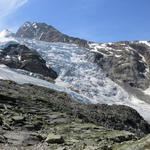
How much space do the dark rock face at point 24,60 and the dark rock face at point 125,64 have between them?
101 feet

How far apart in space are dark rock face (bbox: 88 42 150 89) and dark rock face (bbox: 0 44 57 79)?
1213 inches

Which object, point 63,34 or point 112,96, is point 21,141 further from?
point 63,34

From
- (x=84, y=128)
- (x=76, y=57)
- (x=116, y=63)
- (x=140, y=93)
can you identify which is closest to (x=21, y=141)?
(x=84, y=128)

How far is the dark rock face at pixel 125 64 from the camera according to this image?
12015 centimetres

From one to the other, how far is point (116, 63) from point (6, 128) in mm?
120304

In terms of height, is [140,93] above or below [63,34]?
below

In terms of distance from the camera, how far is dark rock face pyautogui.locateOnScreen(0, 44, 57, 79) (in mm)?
99312

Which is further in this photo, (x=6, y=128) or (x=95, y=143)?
(x=6, y=128)

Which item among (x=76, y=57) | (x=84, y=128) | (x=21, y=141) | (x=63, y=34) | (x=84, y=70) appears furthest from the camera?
(x=63, y=34)

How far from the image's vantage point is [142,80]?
11938 centimetres

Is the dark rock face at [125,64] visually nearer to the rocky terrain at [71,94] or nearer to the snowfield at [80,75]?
the rocky terrain at [71,94]

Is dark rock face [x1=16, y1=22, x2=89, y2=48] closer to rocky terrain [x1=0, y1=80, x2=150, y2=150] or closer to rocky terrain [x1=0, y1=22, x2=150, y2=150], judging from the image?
rocky terrain [x1=0, y1=22, x2=150, y2=150]

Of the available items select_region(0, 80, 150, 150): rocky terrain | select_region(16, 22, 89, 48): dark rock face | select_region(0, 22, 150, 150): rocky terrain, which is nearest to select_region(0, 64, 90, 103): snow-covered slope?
select_region(0, 22, 150, 150): rocky terrain

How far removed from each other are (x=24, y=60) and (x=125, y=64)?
52726mm
